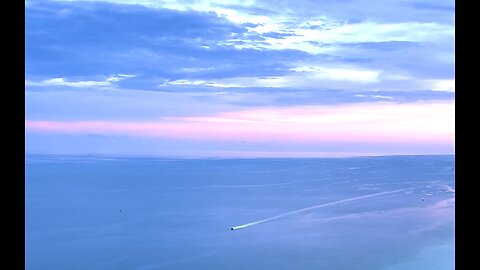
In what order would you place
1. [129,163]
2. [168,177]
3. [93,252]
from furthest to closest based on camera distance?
[129,163] < [168,177] < [93,252]

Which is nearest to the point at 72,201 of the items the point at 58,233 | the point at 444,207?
the point at 58,233

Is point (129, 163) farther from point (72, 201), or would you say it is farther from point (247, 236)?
point (247, 236)

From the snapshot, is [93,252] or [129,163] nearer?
[93,252]

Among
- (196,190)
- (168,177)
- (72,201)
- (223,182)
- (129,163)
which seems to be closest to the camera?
(72,201)
